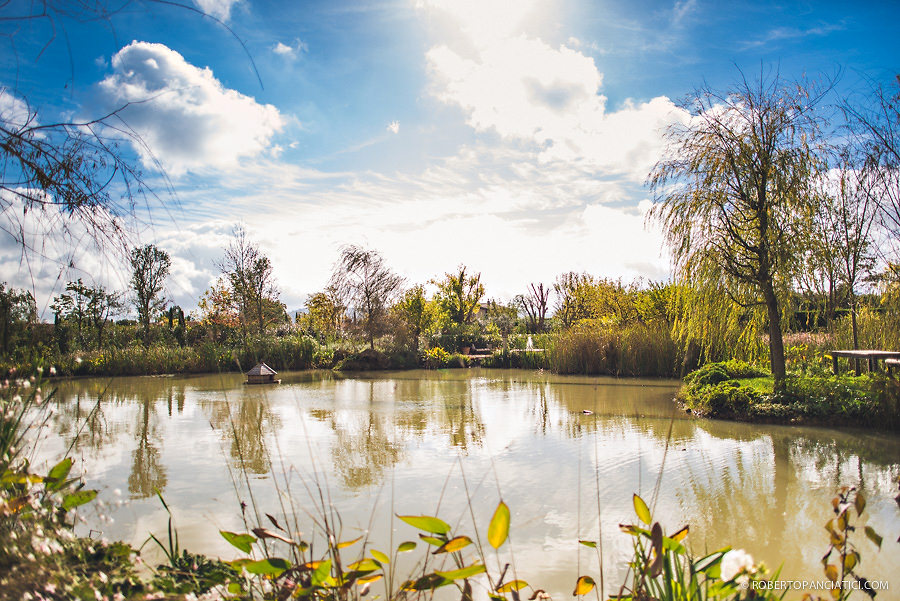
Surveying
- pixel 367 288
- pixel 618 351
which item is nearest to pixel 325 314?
pixel 367 288

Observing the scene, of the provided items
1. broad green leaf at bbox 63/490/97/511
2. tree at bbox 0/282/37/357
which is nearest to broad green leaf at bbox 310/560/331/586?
broad green leaf at bbox 63/490/97/511

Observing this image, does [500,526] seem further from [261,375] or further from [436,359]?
[436,359]

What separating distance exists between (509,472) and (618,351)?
11.5 m

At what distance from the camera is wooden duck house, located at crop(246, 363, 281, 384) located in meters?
14.9

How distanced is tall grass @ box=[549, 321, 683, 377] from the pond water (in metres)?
4.08

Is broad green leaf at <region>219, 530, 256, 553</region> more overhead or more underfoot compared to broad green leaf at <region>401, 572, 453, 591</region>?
more overhead

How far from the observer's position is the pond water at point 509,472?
398 cm

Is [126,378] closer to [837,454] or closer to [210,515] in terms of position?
[210,515]

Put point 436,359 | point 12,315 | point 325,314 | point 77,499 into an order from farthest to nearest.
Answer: point 325,314
point 436,359
point 12,315
point 77,499

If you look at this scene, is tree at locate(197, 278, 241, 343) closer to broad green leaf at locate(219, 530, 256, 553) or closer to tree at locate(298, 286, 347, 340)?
tree at locate(298, 286, 347, 340)

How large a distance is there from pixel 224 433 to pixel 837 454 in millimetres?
8491

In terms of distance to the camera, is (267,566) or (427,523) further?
(267,566)

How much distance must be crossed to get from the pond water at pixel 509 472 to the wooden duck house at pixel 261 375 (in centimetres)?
310

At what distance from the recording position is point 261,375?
15227 mm
